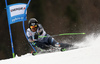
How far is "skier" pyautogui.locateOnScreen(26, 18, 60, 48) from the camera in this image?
2.82 metres

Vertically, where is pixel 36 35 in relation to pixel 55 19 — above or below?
below

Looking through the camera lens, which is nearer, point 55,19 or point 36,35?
point 36,35

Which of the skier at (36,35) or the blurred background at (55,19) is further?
the blurred background at (55,19)

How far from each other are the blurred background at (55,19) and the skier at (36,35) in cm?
247

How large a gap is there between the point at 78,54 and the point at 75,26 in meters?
4.32

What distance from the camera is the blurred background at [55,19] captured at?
581 centimetres

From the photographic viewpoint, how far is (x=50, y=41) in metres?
2.98

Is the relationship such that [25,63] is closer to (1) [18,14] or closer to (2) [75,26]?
(1) [18,14]

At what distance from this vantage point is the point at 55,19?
241 inches

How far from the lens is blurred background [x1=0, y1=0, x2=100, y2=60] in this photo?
581 centimetres

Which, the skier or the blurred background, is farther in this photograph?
the blurred background

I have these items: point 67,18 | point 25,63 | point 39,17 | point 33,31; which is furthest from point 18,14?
point 67,18

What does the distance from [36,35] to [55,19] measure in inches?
130

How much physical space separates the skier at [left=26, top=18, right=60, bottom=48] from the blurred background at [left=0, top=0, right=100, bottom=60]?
2.47 meters
